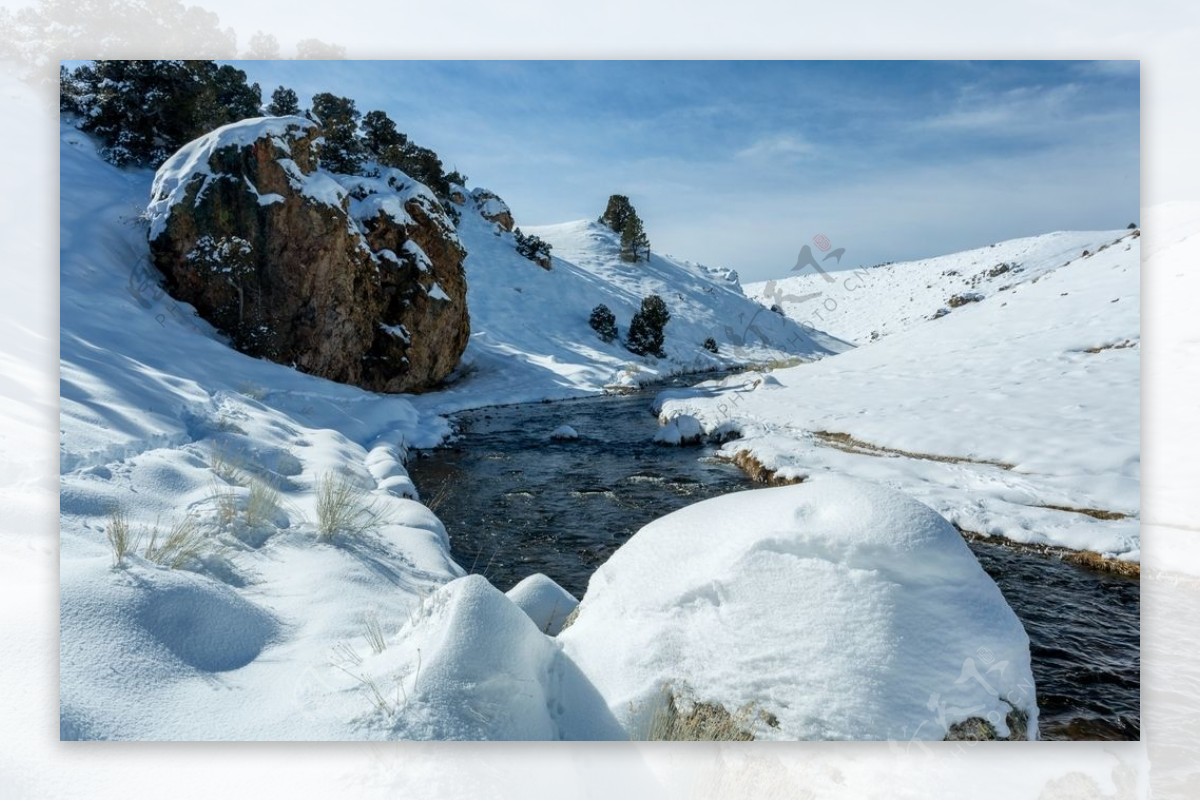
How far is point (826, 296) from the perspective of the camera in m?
5.97

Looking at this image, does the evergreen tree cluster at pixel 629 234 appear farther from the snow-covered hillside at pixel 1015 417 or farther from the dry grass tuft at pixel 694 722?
the dry grass tuft at pixel 694 722

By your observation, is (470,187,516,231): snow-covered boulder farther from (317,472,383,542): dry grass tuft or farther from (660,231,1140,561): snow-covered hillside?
(317,472,383,542): dry grass tuft

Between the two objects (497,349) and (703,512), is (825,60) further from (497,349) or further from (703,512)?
(497,349)

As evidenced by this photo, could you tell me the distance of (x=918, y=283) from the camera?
632 cm

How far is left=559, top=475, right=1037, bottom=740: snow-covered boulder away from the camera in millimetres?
2660

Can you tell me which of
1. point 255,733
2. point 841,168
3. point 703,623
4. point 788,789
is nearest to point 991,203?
point 841,168

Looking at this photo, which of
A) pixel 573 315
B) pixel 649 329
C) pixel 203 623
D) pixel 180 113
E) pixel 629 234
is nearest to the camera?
pixel 203 623

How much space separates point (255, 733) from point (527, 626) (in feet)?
3.95

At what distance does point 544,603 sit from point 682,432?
767 cm

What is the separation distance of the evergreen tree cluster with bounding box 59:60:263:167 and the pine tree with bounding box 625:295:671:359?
1755cm

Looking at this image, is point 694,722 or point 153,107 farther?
point 153,107

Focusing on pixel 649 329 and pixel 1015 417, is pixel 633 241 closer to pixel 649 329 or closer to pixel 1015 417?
pixel 649 329

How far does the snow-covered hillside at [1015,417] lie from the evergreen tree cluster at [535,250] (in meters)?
24.6

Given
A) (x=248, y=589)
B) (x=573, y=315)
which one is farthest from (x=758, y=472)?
(x=573, y=315)
